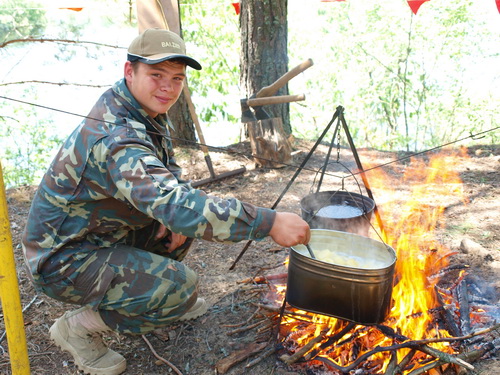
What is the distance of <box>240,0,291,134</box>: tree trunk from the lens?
630cm

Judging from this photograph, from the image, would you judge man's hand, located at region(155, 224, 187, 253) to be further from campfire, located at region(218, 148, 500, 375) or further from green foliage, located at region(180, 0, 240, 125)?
green foliage, located at region(180, 0, 240, 125)

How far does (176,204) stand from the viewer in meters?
2.02

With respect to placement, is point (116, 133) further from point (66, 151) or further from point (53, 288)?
point (53, 288)

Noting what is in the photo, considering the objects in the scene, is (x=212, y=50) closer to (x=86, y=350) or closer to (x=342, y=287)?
(x=86, y=350)

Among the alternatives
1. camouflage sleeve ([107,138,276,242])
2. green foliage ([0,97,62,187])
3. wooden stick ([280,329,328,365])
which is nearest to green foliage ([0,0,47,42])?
green foliage ([0,97,62,187])

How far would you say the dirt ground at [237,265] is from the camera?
2662mm

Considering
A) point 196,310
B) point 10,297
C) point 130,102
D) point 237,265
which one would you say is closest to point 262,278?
point 237,265

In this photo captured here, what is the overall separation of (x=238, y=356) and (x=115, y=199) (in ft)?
3.98

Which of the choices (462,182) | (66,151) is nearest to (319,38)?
(462,182)

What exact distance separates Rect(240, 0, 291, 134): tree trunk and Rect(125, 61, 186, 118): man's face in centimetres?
401

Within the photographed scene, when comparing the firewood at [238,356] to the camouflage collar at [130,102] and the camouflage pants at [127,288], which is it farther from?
the camouflage collar at [130,102]

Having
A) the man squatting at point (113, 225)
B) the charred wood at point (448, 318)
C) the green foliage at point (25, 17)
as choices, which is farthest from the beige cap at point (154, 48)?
the green foliage at point (25, 17)

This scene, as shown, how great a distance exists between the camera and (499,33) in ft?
36.5

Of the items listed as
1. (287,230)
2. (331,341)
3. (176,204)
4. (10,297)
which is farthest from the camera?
(331,341)
